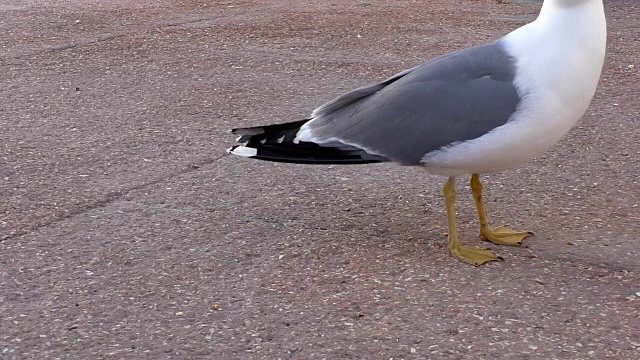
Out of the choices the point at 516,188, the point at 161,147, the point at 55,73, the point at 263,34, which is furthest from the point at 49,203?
the point at 263,34

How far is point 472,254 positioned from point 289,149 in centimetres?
99

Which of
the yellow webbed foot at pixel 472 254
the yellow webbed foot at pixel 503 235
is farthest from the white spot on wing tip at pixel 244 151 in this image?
the yellow webbed foot at pixel 503 235

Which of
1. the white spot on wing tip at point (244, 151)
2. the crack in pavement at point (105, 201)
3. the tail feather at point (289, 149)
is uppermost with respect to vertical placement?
the tail feather at point (289, 149)

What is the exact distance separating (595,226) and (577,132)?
1.67 metres

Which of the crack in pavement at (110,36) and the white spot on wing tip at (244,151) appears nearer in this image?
the white spot on wing tip at (244,151)

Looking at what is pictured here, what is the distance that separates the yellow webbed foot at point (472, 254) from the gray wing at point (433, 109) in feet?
1.48

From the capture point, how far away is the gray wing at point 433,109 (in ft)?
13.9

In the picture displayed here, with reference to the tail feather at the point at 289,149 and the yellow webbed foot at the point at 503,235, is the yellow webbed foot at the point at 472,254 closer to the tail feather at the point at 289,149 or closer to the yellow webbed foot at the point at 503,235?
the yellow webbed foot at the point at 503,235

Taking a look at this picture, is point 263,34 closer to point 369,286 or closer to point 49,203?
point 49,203

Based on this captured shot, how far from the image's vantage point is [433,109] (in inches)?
171

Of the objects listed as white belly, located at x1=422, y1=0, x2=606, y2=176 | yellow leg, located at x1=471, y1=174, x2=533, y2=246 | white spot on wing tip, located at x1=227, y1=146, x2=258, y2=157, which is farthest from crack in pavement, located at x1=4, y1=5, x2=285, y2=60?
white belly, located at x1=422, y1=0, x2=606, y2=176

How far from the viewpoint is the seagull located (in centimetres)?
414

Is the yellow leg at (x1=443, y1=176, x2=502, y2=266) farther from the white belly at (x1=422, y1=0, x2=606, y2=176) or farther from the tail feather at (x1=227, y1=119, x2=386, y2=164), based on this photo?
the tail feather at (x1=227, y1=119, x2=386, y2=164)

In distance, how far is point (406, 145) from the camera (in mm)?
4387
